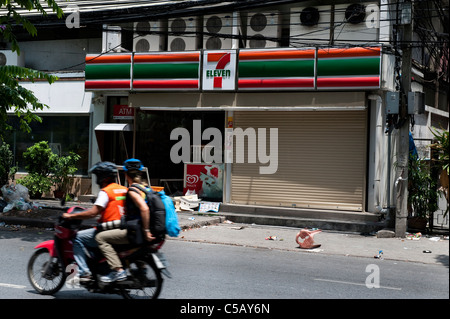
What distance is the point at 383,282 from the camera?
27.7 feet

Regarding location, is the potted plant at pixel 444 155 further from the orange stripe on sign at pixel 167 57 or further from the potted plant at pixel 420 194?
the orange stripe on sign at pixel 167 57

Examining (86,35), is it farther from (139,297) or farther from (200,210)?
(139,297)

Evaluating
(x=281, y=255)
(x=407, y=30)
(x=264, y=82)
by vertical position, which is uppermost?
(x=407, y=30)

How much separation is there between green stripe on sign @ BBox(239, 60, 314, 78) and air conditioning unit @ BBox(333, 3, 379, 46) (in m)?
1.32

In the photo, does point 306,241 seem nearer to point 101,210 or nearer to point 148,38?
point 101,210

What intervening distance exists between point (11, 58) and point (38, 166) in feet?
14.9

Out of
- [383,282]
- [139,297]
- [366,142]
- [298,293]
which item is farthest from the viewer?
[366,142]

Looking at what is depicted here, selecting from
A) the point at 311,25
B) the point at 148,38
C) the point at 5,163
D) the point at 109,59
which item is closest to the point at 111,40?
the point at 109,59

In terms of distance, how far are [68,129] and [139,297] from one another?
538 inches

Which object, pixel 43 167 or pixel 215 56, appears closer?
pixel 215 56

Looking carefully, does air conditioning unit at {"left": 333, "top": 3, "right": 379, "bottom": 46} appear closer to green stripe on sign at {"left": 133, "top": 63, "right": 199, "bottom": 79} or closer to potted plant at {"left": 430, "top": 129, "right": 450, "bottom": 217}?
potted plant at {"left": 430, "top": 129, "right": 450, "bottom": 217}

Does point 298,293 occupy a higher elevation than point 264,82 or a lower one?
lower

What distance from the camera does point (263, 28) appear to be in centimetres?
1656

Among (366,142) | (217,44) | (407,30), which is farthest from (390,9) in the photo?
(217,44)
